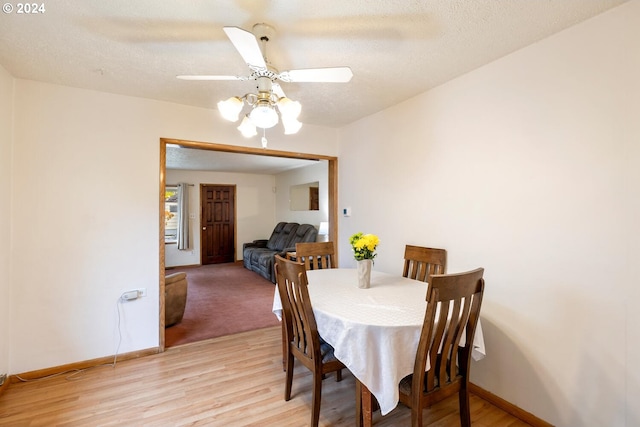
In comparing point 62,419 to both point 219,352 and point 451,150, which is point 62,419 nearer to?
point 219,352

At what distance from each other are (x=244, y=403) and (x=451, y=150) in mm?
2461

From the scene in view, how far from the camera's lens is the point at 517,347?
194 centimetres

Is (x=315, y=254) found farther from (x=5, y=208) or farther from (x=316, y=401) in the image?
(x=5, y=208)

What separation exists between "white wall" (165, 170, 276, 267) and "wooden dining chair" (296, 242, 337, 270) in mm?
5364

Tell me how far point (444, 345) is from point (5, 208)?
3.17 m

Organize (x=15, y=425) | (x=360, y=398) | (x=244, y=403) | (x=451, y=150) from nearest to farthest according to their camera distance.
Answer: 1. (x=360, y=398)
2. (x=15, y=425)
3. (x=244, y=403)
4. (x=451, y=150)

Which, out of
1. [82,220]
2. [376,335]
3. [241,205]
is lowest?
[376,335]

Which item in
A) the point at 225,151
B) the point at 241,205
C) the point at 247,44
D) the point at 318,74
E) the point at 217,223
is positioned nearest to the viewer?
the point at 247,44

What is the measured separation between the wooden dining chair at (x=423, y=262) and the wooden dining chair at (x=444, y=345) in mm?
849

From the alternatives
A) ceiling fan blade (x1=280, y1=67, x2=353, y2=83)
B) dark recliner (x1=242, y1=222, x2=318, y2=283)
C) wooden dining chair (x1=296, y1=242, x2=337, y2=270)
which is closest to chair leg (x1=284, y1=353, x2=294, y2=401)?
wooden dining chair (x1=296, y1=242, x2=337, y2=270)

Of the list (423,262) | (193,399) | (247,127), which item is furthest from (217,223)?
(423,262)

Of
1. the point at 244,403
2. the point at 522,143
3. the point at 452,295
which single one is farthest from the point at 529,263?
the point at 244,403

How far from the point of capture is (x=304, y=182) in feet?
22.2

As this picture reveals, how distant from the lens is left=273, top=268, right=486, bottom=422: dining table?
1425mm
